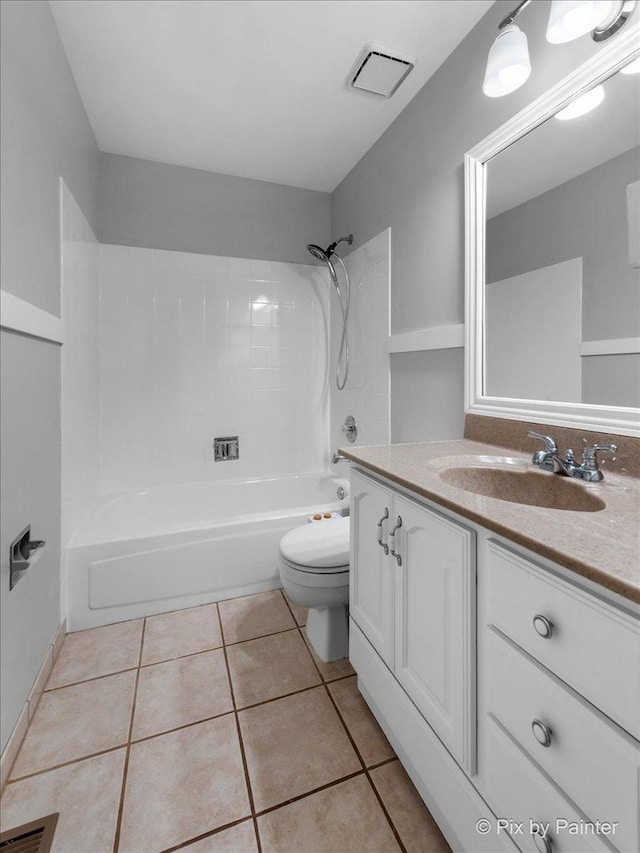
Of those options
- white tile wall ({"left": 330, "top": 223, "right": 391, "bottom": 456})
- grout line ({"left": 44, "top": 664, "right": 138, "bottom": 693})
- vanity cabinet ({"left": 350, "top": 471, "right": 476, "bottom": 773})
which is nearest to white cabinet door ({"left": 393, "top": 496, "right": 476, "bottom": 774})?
vanity cabinet ({"left": 350, "top": 471, "right": 476, "bottom": 773})

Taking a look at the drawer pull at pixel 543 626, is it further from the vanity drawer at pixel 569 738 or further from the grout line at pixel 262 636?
the grout line at pixel 262 636

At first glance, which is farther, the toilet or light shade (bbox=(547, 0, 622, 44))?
the toilet

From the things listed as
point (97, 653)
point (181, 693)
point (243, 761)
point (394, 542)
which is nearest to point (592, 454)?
point (394, 542)

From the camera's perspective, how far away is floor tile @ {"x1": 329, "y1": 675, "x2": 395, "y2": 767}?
117cm

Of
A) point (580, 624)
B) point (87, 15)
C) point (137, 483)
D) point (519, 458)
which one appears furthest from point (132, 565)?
point (87, 15)

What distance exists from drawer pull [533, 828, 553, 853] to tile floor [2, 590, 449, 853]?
419 mm

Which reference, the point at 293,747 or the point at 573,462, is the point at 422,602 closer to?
the point at 573,462

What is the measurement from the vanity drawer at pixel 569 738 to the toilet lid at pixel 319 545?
775 millimetres

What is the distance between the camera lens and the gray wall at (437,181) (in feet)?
4.21

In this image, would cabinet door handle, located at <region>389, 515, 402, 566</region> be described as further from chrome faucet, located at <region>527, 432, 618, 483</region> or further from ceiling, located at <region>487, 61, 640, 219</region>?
ceiling, located at <region>487, 61, 640, 219</region>

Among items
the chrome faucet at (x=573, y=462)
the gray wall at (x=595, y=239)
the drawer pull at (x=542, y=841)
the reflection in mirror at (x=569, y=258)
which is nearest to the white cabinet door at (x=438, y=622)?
the drawer pull at (x=542, y=841)

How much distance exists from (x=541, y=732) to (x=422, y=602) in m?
0.35

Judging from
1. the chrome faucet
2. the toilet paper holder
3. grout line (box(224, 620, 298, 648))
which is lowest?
grout line (box(224, 620, 298, 648))

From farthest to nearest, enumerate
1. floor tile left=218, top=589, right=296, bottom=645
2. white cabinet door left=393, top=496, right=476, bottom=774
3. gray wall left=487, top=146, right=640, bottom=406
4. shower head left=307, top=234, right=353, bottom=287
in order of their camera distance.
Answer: shower head left=307, top=234, right=353, bottom=287
floor tile left=218, top=589, right=296, bottom=645
gray wall left=487, top=146, right=640, bottom=406
white cabinet door left=393, top=496, right=476, bottom=774
